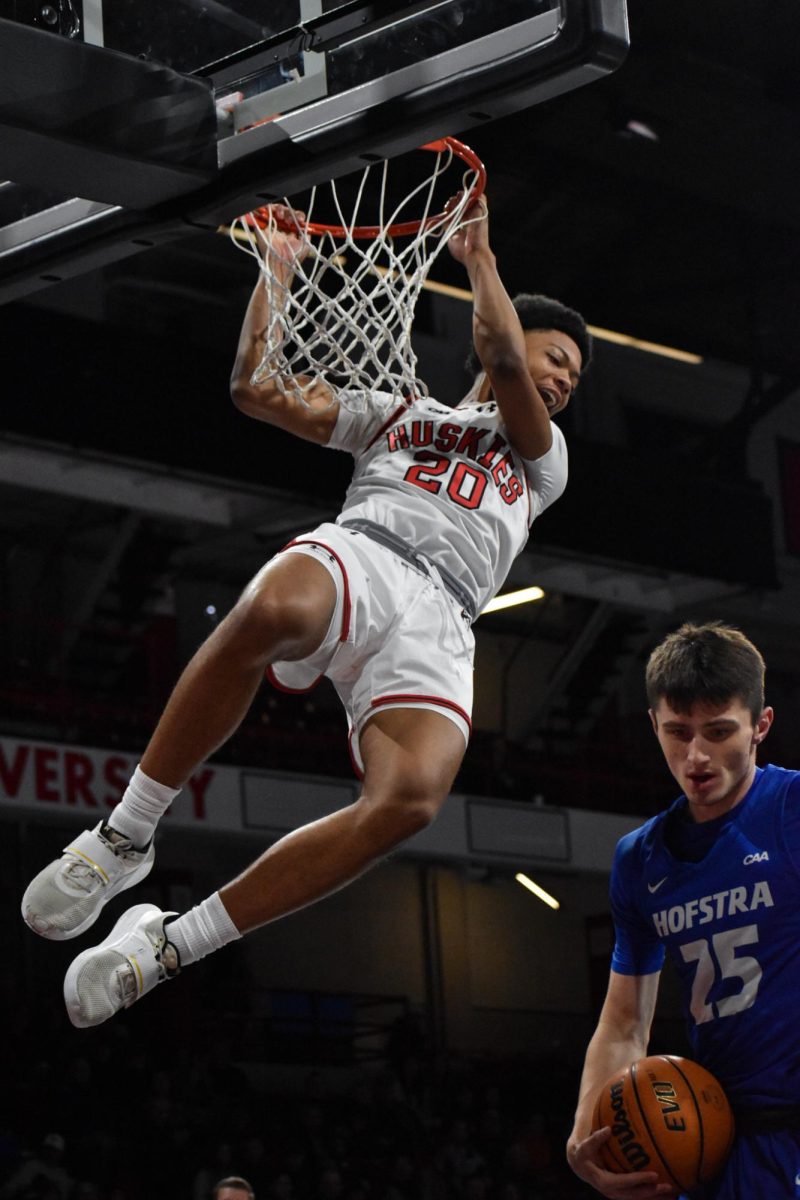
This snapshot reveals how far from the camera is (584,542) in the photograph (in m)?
14.9

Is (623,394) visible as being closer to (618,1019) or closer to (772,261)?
(772,261)

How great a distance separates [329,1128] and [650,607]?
6.20 meters

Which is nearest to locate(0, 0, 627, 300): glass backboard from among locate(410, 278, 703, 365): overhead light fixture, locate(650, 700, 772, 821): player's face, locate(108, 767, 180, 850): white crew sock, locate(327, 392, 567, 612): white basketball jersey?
locate(327, 392, 567, 612): white basketball jersey

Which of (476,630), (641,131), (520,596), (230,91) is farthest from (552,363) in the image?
(476,630)

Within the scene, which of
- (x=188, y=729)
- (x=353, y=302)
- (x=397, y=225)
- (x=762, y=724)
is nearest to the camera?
(x=762, y=724)

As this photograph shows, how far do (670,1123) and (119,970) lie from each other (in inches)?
48.2

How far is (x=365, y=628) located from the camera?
4250mm

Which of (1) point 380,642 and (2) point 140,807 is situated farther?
(1) point 380,642

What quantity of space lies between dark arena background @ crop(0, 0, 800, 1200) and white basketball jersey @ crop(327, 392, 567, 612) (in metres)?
6.50

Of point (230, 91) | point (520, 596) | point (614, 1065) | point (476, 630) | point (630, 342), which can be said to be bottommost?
point (476, 630)

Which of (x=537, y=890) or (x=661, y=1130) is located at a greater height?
(x=661, y=1130)

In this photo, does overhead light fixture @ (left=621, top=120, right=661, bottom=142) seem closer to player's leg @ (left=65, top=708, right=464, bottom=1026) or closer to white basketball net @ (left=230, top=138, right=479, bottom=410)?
white basketball net @ (left=230, top=138, right=479, bottom=410)

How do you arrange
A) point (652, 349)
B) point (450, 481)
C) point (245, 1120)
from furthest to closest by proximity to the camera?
point (652, 349) < point (245, 1120) < point (450, 481)

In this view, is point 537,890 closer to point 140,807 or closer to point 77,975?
point 140,807
